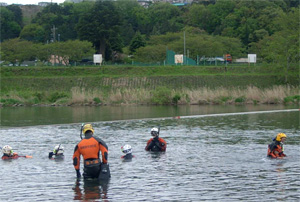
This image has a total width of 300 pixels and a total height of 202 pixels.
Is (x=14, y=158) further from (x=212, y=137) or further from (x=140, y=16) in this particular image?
(x=140, y=16)

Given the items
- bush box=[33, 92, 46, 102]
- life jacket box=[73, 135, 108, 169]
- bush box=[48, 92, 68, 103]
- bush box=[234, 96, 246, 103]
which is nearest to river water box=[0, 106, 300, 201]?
life jacket box=[73, 135, 108, 169]

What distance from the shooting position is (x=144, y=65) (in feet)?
282

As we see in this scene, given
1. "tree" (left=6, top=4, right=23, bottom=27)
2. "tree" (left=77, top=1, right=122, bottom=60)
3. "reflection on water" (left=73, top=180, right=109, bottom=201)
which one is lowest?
"reflection on water" (left=73, top=180, right=109, bottom=201)

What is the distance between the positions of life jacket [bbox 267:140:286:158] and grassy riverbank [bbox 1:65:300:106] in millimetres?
38008

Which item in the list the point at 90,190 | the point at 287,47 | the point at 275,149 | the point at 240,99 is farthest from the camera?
the point at 287,47

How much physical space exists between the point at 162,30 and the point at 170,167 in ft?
373

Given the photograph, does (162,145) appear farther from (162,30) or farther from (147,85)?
(162,30)

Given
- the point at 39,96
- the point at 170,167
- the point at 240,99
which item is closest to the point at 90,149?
the point at 170,167

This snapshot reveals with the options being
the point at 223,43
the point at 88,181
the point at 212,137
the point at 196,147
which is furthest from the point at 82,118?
the point at 223,43

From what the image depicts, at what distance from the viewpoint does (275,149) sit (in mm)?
22000

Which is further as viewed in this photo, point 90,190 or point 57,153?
point 57,153

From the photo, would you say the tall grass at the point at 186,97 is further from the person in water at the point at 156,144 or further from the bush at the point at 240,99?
the person in water at the point at 156,144

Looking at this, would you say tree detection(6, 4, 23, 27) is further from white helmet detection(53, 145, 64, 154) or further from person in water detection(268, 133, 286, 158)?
person in water detection(268, 133, 286, 158)

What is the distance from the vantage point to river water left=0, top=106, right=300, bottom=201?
53.5ft
